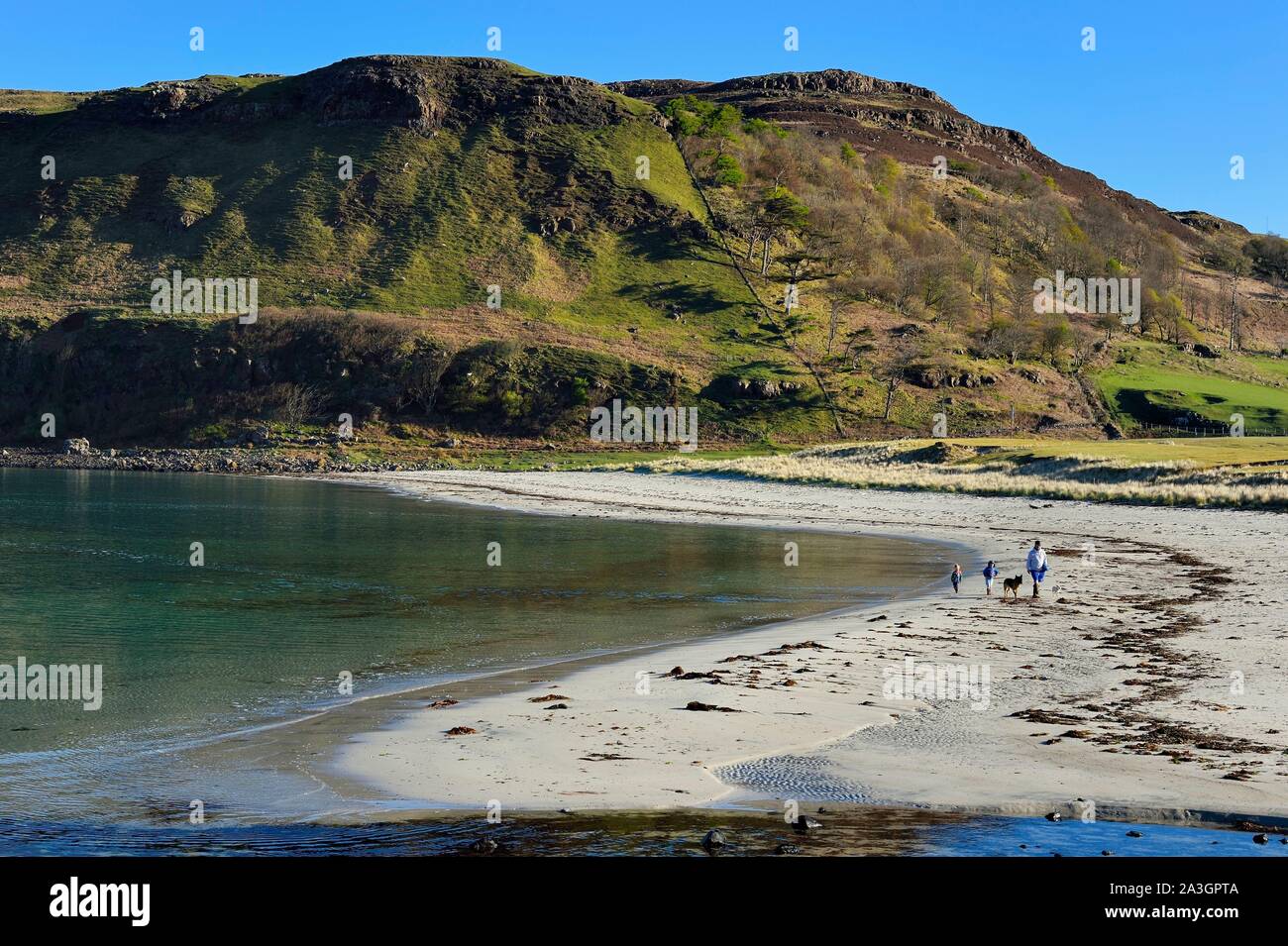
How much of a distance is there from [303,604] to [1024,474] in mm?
45499

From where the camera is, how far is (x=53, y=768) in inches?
476

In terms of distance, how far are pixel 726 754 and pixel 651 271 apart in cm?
12109

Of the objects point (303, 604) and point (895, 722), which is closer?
point (895, 722)

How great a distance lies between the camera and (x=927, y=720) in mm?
13758

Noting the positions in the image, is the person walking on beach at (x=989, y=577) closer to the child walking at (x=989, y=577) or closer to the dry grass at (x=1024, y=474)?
the child walking at (x=989, y=577)

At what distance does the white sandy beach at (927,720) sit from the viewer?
10.7 meters

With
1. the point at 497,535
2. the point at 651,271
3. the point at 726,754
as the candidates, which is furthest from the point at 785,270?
the point at 726,754

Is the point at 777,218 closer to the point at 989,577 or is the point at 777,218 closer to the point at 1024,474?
the point at 1024,474

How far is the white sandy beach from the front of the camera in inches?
423

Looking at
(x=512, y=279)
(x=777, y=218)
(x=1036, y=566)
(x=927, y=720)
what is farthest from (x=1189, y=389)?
(x=927, y=720)

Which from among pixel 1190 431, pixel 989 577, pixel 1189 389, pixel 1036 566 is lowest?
pixel 989 577

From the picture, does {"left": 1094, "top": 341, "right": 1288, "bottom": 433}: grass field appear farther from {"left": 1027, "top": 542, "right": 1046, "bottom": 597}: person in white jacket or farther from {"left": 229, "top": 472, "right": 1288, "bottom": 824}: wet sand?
{"left": 229, "top": 472, "right": 1288, "bottom": 824}: wet sand

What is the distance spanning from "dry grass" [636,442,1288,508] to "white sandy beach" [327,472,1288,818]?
78.9 feet
